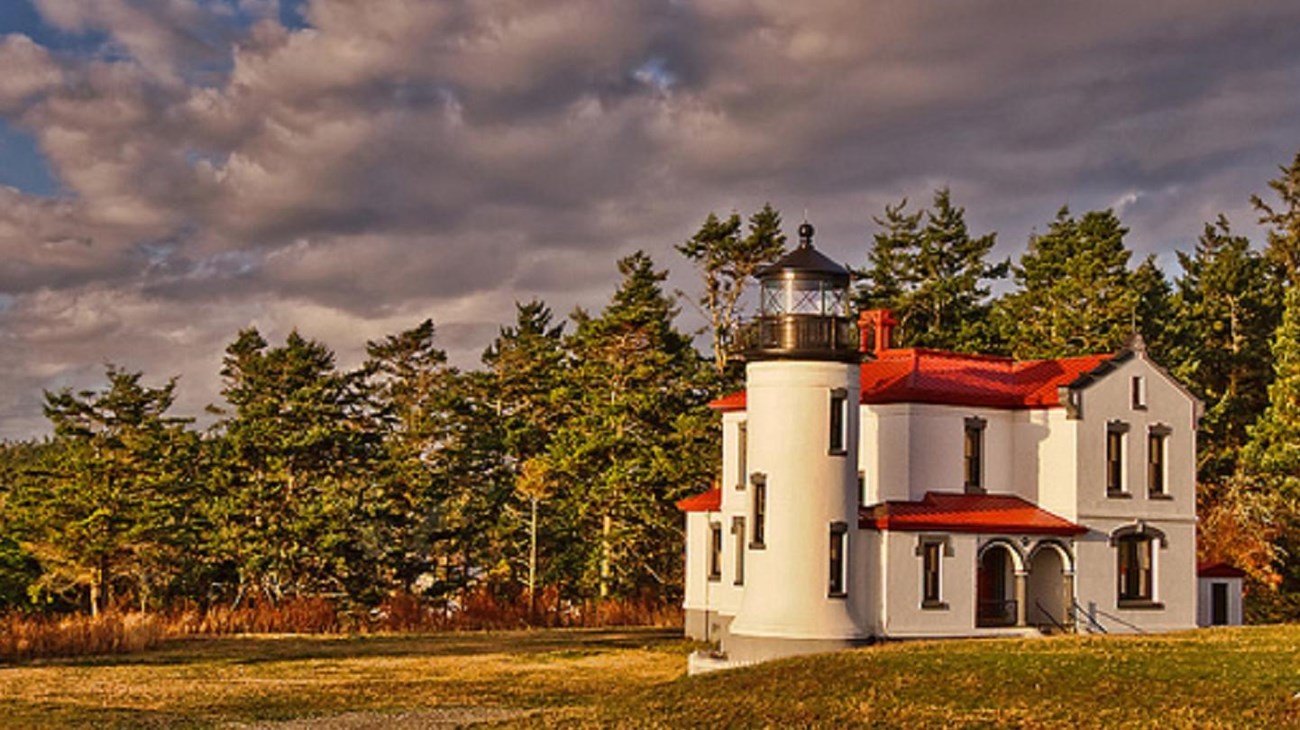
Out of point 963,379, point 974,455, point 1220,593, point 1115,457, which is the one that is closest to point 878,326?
point 963,379

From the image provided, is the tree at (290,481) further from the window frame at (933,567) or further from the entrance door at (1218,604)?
the entrance door at (1218,604)

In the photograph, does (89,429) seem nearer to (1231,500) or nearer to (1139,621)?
(1139,621)

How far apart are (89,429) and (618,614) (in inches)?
693

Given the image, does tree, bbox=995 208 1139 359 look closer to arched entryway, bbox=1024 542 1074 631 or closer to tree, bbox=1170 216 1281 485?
tree, bbox=1170 216 1281 485

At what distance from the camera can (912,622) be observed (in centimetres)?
3184

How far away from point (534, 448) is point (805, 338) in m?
26.1

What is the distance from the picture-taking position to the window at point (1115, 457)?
3591 centimetres

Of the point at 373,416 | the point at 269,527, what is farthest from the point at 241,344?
the point at 269,527

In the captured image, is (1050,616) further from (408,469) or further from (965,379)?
(408,469)

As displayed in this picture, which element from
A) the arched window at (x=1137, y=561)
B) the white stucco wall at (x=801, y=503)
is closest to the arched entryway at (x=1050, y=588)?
the arched window at (x=1137, y=561)

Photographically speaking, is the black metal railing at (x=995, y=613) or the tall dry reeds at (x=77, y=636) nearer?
the tall dry reeds at (x=77, y=636)

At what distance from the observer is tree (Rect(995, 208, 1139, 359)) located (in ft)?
171

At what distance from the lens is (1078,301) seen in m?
53.9

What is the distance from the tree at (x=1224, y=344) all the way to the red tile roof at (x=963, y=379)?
565 inches
